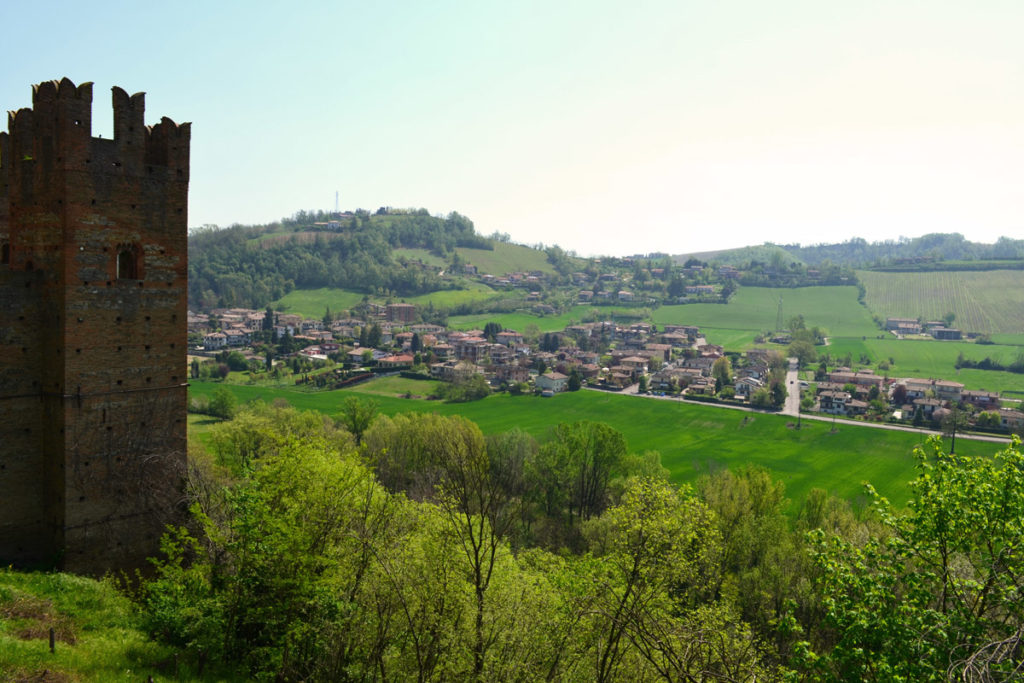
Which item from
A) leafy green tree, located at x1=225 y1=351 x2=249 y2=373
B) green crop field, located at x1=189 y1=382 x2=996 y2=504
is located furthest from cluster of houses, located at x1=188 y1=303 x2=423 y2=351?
green crop field, located at x1=189 y1=382 x2=996 y2=504

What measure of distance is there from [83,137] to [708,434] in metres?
82.9

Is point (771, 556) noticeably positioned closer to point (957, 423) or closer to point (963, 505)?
point (963, 505)

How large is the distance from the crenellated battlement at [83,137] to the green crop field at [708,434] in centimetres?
5844

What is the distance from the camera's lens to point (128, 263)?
23000 mm

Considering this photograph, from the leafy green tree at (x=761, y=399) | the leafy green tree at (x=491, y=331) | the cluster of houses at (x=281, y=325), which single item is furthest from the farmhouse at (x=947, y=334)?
the cluster of houses at (x=281, y=325)

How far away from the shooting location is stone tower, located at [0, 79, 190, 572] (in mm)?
21094

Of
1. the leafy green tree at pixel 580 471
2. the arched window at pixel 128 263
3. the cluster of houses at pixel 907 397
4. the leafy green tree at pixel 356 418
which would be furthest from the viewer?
the cluster of houses at pixel 907 397

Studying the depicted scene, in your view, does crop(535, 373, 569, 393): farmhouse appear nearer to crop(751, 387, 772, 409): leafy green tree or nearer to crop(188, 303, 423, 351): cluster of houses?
crop(751, 387, 772, 409): leafy green tree

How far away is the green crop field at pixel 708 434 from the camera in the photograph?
73125 mm

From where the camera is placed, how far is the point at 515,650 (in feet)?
53.3

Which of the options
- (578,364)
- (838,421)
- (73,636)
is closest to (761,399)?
(838,421)

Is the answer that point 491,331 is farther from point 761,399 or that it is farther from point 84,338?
point 84,338

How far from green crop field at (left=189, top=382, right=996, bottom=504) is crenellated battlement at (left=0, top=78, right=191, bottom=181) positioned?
58440 millimetres

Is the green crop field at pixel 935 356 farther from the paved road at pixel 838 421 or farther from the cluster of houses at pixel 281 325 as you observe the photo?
the cluster of houses at pixel 281 325
